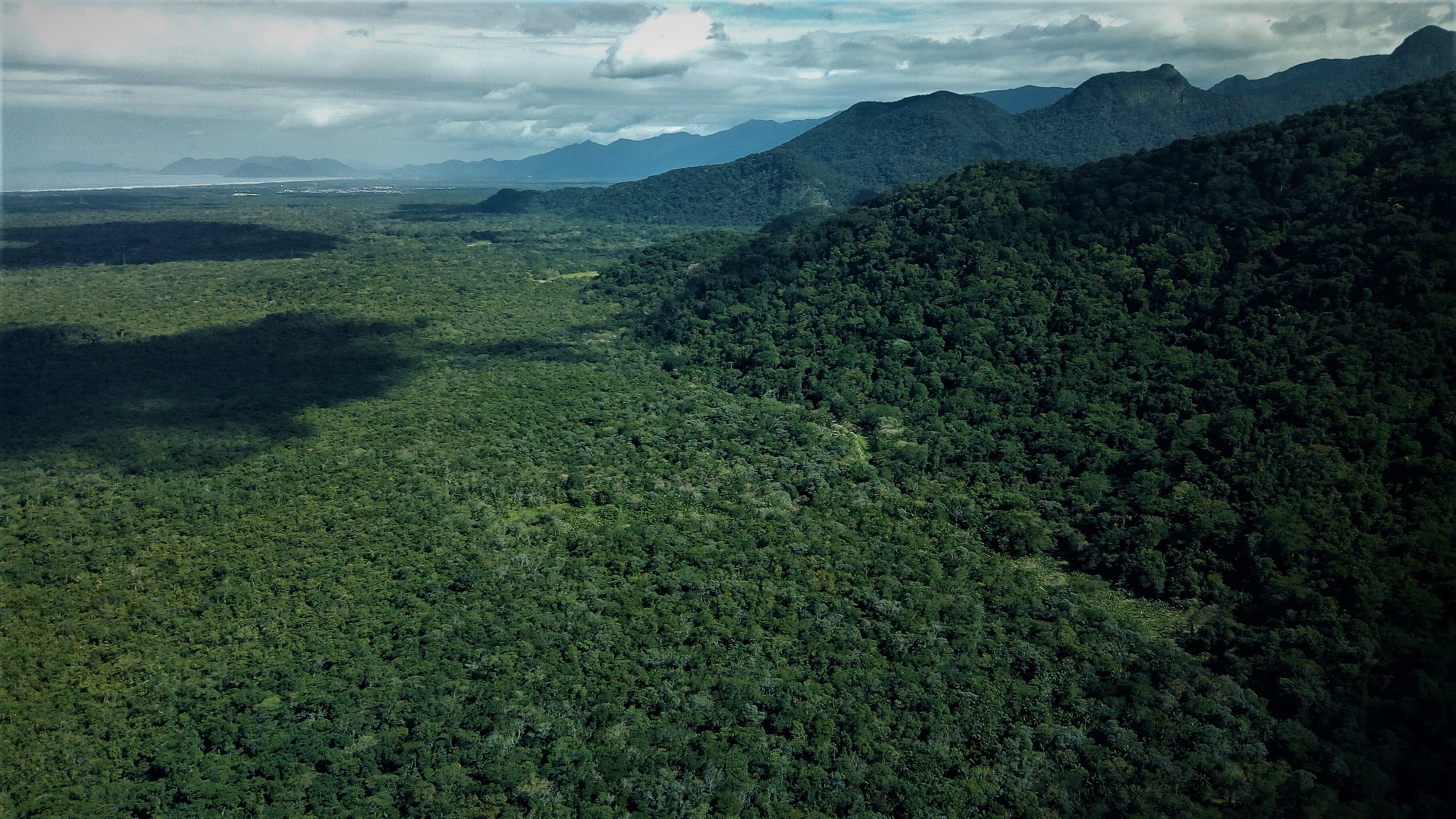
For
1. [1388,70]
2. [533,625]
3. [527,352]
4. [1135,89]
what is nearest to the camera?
[533,625]

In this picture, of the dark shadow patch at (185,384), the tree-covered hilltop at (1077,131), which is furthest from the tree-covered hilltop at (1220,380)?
the tree-covered hilltop at (1077,131)

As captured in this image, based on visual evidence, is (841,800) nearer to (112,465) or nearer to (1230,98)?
(112,465)

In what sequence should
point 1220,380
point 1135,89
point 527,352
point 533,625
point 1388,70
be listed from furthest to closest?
point 1135,89 < point 1388,70 < point 527,352 < point 1220,380 < point 533,625

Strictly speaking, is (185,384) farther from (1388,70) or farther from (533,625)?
(1388,70)

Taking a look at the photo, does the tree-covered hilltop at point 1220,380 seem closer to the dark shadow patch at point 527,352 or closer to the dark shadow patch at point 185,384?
the dark shadow patch at point 527,352

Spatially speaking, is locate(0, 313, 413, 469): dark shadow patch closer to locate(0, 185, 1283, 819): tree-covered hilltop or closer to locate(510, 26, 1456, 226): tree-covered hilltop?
locate(0, 185, 1283, 819): tree-covered hilltop

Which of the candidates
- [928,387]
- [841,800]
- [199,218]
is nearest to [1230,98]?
[928,387]

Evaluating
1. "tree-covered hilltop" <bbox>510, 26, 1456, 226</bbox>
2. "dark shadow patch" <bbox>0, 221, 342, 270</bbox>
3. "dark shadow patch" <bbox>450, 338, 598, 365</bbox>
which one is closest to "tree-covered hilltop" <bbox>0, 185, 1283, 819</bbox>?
"dark shadow patch" <bbox>450, 338, 598, 365</bbox>

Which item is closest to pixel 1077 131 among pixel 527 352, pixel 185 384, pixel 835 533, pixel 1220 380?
pixel 527 352
